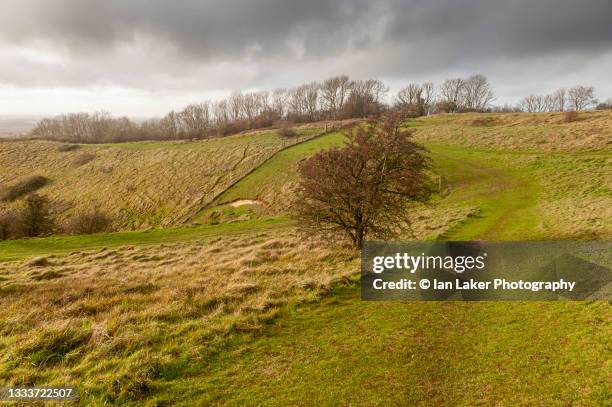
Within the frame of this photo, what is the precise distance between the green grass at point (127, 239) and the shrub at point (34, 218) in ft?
13.1

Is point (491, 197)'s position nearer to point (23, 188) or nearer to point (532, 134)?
point (532, 134)

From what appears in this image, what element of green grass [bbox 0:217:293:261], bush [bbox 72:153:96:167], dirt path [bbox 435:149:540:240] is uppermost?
bush [bbox 72:153:96:167]

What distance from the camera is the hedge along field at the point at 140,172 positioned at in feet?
144

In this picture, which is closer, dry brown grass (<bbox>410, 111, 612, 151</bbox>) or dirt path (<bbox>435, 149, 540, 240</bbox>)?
dirt path (<bbox>435, 149, 540, 240</bbox>)

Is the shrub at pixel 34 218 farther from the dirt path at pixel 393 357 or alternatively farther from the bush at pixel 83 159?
the dirt path at pixel 393 357

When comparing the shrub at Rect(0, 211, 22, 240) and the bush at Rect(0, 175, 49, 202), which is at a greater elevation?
the bush at Rect(0, 175, 49, 202)

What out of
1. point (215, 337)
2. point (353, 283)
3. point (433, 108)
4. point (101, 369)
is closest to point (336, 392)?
point (215, 337)

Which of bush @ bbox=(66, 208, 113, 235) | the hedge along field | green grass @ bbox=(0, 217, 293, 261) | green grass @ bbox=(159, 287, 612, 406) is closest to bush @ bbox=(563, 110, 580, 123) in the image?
the hedge along field

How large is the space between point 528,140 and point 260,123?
63.6 meters

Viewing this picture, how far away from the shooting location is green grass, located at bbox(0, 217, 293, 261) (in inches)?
1000

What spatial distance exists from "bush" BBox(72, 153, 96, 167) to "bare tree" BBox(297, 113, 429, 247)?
6407cm

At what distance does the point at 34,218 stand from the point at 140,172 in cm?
2340

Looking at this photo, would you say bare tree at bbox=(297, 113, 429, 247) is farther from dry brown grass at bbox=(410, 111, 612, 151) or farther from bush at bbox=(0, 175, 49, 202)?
bush at bbox=(0, 175, 49, 202)

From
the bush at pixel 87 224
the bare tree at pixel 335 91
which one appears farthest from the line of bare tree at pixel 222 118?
the bush at pixel 87 224
